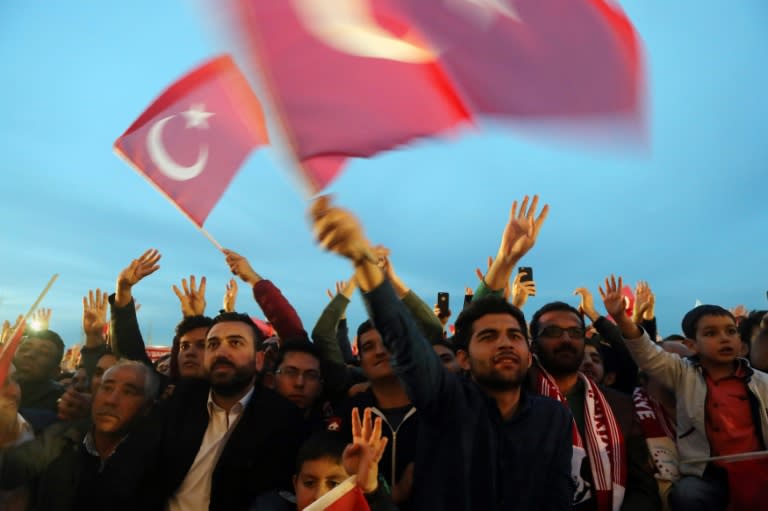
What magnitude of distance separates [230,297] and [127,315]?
1.44 m

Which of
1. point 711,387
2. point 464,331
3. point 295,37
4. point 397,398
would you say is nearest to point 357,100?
point 295,37

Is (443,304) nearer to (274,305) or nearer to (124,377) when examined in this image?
(274,305)

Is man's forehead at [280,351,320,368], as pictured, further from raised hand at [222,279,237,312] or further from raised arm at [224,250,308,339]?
raised hand at [222,279,237,312]

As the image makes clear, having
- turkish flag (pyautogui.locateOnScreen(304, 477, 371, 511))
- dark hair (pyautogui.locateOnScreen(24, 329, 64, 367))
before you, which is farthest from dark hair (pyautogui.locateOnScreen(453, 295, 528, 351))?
dark hair (pyautogui.locateOnScreen(24, 329, 64, 367))

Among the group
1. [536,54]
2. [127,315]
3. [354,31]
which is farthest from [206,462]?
[536,54]

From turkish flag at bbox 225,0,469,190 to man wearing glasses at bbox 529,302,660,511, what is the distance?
184 centimetres

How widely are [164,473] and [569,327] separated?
8.55ft

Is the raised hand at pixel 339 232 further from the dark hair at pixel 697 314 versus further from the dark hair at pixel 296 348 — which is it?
the dark hair at pixel 697 314

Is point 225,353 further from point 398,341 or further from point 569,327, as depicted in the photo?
point 569,327

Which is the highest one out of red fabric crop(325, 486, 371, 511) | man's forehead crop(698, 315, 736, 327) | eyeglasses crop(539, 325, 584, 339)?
man's forehead crop(698, 315, 736, 327)

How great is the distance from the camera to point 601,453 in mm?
3045

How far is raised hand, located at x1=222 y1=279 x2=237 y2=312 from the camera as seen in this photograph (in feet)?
19.3

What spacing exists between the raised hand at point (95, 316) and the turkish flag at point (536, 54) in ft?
14.3

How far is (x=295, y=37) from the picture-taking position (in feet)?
6.96
